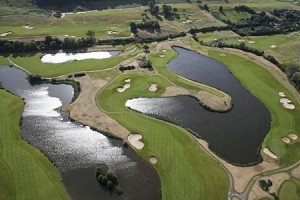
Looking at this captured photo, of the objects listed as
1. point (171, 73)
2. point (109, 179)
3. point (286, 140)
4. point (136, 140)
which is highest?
point (171, 73)

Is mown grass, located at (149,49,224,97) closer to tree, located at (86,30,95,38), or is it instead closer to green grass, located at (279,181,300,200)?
tree, located at (86,30,95,38)

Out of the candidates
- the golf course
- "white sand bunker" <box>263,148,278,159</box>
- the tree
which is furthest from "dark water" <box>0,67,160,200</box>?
the tree

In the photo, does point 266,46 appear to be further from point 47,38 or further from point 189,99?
point 47,38

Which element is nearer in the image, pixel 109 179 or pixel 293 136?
pixel 109 179

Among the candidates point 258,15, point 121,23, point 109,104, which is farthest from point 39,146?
point 258,15

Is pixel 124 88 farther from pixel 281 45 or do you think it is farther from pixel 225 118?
pixel 281 45

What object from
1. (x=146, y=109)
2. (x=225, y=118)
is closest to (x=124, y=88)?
(x=146, y=109)
